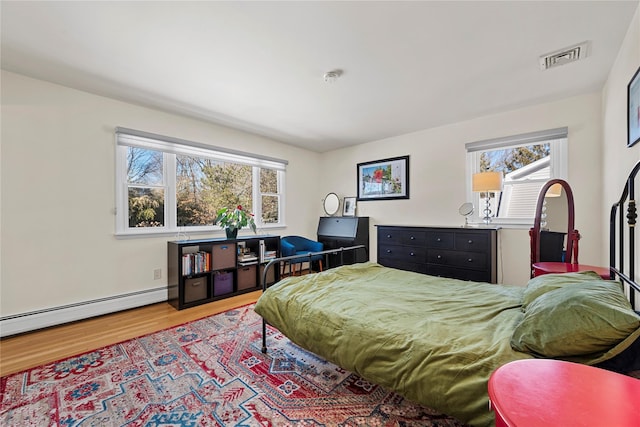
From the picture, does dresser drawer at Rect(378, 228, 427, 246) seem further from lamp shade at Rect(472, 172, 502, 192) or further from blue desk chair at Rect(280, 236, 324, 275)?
blue desk chair at Rect(280, 236, 324, 275)

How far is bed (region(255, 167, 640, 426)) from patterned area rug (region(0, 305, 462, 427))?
0.30m

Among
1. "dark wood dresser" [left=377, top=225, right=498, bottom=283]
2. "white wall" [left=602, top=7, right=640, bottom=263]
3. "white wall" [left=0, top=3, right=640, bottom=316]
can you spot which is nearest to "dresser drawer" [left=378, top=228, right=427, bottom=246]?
"dark wood dresser" [left=377, top=225, right=498, bottom=283]

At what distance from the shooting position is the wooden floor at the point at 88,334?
2.16 m

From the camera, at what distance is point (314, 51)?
7.34ft

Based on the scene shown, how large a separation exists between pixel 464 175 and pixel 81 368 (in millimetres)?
4567

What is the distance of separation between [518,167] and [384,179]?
1.90 m

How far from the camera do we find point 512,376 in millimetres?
844

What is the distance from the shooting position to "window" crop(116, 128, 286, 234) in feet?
10.8

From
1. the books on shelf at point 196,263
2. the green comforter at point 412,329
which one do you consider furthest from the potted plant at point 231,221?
the green comforter at point 412,329

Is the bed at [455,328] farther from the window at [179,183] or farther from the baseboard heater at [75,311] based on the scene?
the window at [179,183]

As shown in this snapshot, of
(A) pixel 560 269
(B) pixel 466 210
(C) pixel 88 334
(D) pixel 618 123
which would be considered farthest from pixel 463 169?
(C) pixel 88 334

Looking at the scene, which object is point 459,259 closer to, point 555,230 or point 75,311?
point 555,230

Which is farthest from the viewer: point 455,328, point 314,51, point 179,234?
point 179,234

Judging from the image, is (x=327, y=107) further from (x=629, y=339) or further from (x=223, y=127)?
(x=629, y=339)
